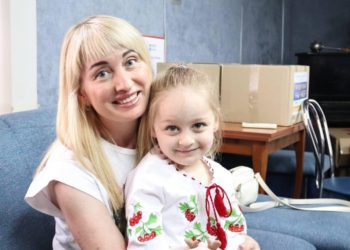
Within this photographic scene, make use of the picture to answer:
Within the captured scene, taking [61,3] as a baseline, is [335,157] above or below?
below

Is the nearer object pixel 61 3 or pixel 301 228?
pixel 301 228

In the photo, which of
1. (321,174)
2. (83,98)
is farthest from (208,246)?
(321,174)

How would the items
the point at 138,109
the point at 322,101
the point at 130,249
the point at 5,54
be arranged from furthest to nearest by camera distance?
1. the point at 322,101
2. the point at 5,54
3. the point at 138,109
4. the point at 130,249

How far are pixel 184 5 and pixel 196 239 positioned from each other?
216cm

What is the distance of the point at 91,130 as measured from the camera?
1.09m

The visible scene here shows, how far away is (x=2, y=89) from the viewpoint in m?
1.77

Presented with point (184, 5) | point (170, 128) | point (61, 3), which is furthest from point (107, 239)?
point (184, 5)

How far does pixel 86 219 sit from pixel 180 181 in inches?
8.9

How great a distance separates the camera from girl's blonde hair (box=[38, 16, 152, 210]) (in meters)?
1.03

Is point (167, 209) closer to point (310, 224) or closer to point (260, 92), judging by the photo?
point (310, 224)

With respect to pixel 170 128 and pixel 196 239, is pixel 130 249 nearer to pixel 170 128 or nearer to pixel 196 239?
pixel 196 239

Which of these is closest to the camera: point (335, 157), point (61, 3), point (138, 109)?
point (138, 109)

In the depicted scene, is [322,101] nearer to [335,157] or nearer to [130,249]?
[335,157]

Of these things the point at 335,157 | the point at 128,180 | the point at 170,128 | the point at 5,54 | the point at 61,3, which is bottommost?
the point at 335,157
